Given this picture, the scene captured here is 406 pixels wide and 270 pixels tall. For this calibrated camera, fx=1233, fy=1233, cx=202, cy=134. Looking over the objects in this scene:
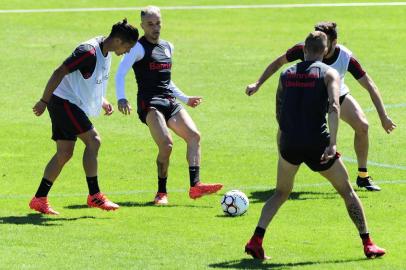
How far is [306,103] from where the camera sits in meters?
11.5

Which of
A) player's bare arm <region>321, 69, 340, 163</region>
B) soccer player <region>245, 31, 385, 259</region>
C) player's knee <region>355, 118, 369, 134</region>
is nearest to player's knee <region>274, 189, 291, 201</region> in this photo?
soccer player <region>245, 31, 385, 259</region>

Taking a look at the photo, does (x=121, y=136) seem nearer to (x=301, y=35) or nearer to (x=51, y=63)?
(x=51, y=63)

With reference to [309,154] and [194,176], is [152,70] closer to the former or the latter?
[194,176]

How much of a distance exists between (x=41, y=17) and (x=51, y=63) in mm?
5643

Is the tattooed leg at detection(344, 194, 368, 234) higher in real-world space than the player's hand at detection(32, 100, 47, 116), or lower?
lower

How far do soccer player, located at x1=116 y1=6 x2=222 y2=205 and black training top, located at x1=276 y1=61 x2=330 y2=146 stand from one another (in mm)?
3678

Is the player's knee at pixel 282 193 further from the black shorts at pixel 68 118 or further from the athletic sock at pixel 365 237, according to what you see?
the black shorts at pixel 68 118

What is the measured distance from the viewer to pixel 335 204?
1499 centimetres

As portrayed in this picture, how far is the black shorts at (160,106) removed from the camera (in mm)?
15328

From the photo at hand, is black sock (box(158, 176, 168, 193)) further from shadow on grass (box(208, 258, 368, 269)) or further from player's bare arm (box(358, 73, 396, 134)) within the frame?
shadow on grass (box(208, 258, 368, 269))

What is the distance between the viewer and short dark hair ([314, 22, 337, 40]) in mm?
14258

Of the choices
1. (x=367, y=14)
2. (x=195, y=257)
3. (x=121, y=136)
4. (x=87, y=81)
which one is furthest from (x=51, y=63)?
(x=195, y=257)

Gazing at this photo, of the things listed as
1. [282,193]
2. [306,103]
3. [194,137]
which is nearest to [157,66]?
[194,137]

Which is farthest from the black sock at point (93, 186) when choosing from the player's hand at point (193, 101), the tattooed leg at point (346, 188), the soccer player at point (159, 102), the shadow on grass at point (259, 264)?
the tattooed leg at point (346, 188)
